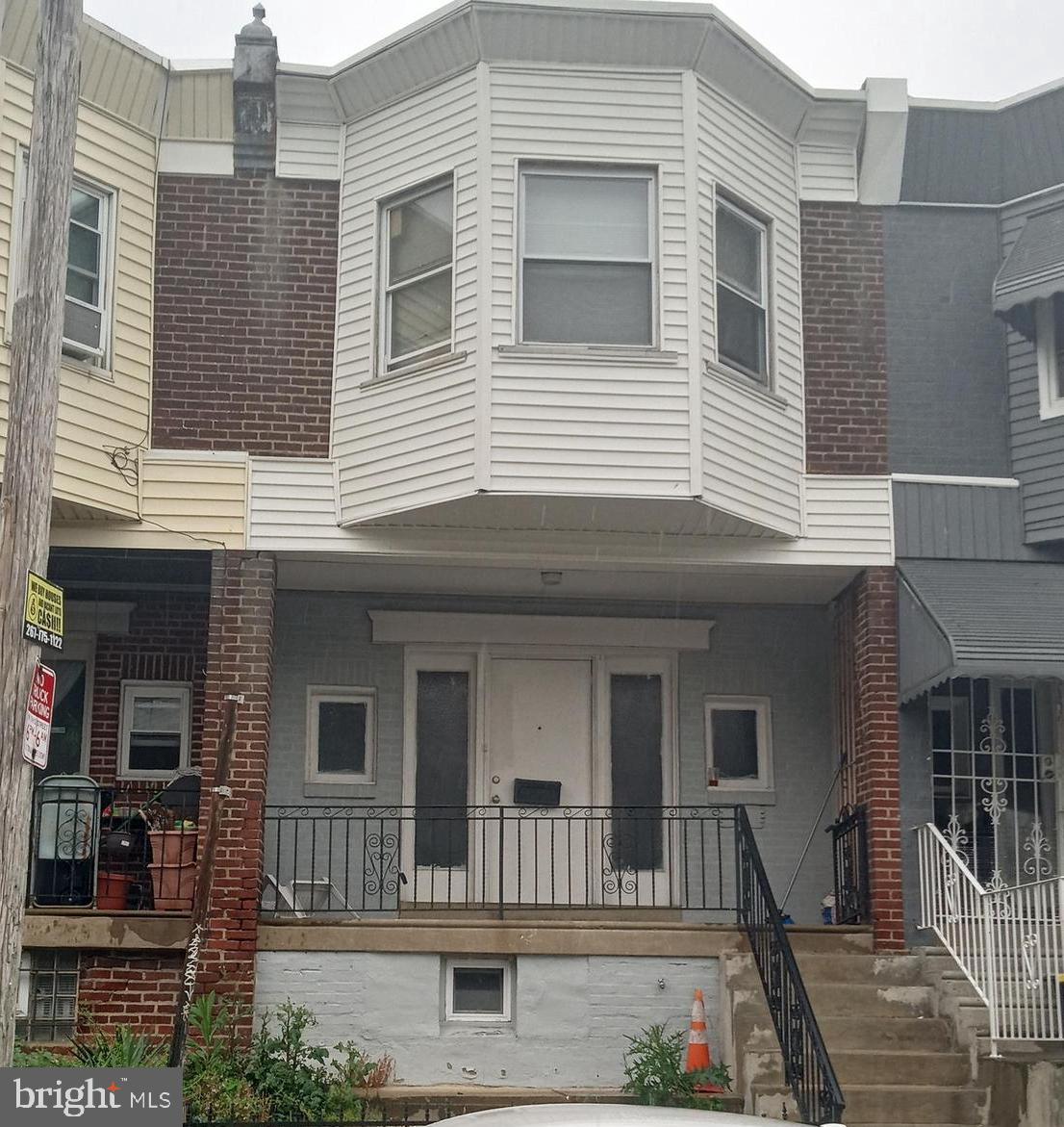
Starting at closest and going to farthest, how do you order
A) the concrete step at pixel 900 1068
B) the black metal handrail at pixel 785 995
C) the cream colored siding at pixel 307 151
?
1. the black metal handrail at pixel 785 995
2. the concrete step at pixel 900 1068
3. the cream colored siding at pixel 307 151

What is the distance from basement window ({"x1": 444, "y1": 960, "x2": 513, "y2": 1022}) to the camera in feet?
41.6

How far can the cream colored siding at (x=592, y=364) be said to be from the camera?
500 inches

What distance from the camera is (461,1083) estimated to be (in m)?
12.4

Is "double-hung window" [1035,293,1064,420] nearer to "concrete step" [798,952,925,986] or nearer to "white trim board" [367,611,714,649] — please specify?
"white trim board" [367,611,714,649]

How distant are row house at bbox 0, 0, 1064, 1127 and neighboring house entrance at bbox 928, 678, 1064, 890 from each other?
4 cm

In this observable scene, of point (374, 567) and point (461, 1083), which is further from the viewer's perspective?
point (374, 567)

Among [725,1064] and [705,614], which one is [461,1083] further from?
[705,614]

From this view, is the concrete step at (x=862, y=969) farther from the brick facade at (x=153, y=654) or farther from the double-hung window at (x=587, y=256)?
the brick facade at (x=153, y=654)

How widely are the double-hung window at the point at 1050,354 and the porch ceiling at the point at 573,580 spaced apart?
2039 mm

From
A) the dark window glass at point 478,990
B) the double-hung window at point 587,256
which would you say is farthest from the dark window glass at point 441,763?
the double-hung window at point 587,256

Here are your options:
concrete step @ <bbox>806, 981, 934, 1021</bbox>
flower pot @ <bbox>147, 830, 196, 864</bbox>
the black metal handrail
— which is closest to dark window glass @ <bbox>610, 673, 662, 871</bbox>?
the black metal handrail

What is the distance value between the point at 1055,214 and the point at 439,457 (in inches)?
213

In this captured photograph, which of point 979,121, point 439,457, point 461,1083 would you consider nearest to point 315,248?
point 439,457

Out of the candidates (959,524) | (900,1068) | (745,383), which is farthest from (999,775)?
(745,383)
